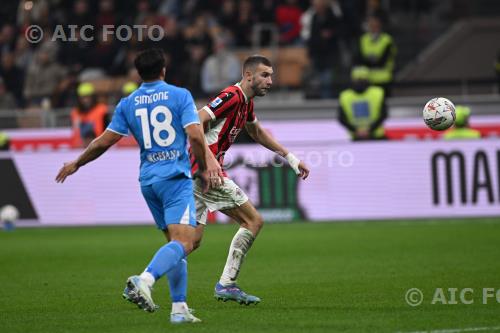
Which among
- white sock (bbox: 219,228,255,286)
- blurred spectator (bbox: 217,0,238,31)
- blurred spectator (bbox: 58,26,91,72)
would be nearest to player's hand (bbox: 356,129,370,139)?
blurred spectator (bbox: 217,0,238,31)

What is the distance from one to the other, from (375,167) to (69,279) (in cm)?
891

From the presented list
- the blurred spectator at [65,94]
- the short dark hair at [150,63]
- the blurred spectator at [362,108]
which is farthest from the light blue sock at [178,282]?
the blurred spectator at [65,94]

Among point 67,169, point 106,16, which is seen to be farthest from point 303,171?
point 106,16

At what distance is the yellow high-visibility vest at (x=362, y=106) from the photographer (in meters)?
21.6

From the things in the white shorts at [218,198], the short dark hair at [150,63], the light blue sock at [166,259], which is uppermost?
the short dark hair at [150,63]

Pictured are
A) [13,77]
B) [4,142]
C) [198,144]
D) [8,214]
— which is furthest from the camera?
[13,77]

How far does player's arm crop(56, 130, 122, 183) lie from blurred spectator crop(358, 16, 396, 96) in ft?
47.4

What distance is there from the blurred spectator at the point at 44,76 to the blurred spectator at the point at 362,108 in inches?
303

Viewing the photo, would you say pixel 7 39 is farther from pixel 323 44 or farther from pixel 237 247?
pixel 237 247

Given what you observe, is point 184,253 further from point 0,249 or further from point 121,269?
point 0,249

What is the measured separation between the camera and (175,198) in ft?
28.6

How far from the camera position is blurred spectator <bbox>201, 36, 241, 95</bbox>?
80.8ft

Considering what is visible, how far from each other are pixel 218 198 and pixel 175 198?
5.80ft

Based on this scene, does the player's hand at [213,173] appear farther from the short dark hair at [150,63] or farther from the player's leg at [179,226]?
the short dark hair at [150,63]
